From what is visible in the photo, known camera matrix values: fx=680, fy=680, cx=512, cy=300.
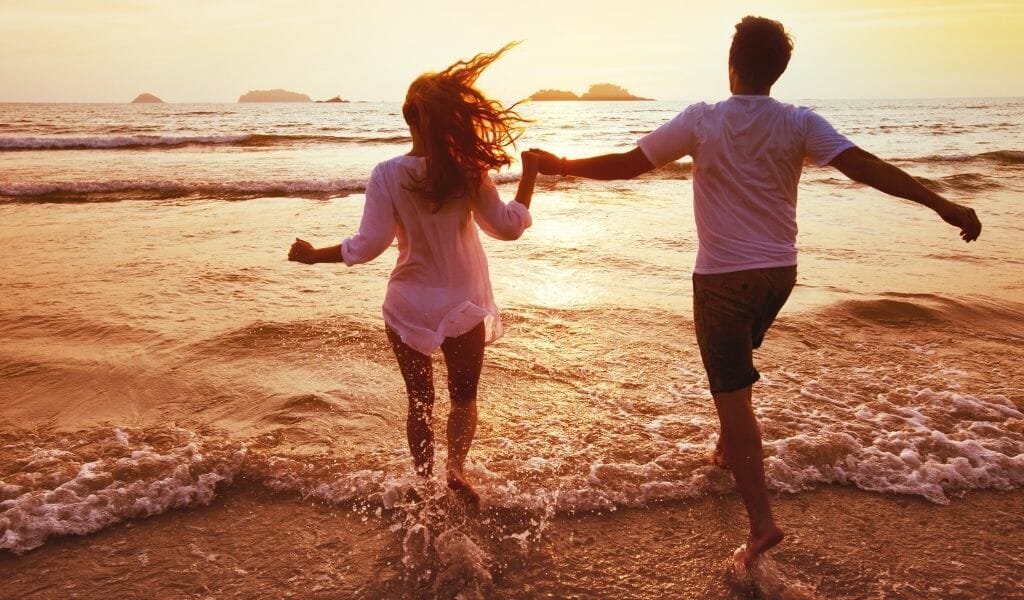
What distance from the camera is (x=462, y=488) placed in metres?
3.48

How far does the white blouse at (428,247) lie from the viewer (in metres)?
2.89

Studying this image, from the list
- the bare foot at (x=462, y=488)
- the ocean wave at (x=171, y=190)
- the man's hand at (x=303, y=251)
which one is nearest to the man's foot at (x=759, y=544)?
the bare foot at (x=462, y=488)

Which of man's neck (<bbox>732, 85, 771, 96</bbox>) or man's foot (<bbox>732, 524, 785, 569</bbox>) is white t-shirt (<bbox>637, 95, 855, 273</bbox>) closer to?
man's neck (<bbox>732, 85, 771, 96</bbox>)

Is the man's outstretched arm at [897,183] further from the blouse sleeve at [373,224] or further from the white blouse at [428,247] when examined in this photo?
the blouse sleeve at [373,224]

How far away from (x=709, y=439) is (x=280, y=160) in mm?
19329

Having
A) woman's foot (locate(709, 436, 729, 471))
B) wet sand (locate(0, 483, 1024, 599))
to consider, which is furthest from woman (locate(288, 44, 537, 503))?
woman's foot (locate(709, 436, 729, 471))

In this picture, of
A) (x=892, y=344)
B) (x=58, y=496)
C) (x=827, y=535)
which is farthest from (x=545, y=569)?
(x=892, y=344)

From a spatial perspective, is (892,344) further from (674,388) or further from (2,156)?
(2,156)

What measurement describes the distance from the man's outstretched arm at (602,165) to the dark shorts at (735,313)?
0.57m

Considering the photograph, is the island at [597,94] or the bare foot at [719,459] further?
the island at [597,94]

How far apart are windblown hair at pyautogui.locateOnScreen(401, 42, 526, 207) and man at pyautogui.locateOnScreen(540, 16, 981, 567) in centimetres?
67

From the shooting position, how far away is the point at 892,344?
224 inches

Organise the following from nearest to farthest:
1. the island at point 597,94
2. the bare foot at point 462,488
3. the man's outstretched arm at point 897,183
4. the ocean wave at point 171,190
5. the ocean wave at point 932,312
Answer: the man's outstretched arm at point 897,183
the bare foot at point 462,488
the ocean wave at point 932,312
the ocean wave at point 171,190
the island at point 597,94

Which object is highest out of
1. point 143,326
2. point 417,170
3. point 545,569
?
point 417,170
